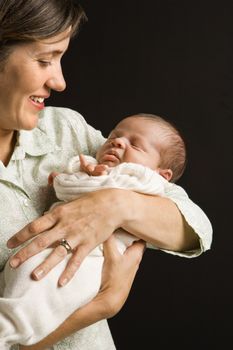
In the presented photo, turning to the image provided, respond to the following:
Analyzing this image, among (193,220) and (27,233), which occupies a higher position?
(27,233)

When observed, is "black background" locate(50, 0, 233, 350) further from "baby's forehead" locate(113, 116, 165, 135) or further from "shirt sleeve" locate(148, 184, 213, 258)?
"shirt sleeve" locate(148, 184, 213, 258)

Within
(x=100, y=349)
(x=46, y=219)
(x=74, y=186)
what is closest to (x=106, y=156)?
(x=74, y=186)

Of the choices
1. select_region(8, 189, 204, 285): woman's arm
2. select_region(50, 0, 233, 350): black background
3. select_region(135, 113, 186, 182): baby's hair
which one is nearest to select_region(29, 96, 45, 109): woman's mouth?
select_region(8, 189, 204, 285): woman's arm

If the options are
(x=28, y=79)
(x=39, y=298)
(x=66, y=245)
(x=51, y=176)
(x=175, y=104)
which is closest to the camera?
(x=39, y=298)

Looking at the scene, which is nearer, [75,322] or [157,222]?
[75,322]

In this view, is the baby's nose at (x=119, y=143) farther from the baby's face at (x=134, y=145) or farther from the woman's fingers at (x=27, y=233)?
the woman's fingers at (x=27, y=233)

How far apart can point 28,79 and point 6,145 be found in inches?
10.0

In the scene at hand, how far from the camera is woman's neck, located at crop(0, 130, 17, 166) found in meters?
2.13

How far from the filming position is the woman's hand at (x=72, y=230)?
180 centimetres

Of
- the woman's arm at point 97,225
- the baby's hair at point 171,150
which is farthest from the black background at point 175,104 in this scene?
the woman's arm at point 97,225

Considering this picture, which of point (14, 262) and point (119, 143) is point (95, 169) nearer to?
point (119, 143)

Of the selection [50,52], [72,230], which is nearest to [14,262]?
[72,230]

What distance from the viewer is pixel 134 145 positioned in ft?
7.34

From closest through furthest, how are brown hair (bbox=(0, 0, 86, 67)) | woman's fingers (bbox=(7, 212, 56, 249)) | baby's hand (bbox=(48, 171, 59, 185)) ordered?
woman's fingers (bbox=(7, 212, 56, 249))
brown hair (bbox=(0, 0, 86, 67))
baby's hand (bbox=(48, 171, 59, 185))
